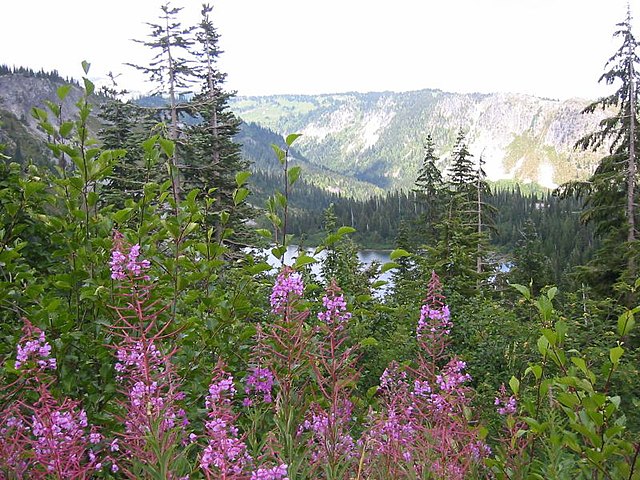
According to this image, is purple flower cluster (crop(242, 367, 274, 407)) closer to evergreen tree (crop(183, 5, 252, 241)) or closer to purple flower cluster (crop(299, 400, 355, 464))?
purple flower cluster (crop(299, 400, 355, 464))

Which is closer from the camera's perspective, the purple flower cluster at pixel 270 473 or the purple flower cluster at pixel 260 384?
the purple flower cluster at pixel 270 473

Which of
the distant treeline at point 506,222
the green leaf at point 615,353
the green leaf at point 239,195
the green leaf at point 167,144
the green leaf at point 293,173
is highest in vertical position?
the green leaf at point 167,144

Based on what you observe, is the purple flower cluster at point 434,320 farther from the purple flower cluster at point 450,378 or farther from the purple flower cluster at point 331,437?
the purple flower cluster at point 331,437

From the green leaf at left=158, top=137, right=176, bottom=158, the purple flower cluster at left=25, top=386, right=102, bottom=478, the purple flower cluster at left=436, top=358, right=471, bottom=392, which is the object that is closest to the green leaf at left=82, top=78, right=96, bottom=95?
the green leaf at left=158, top=137, right=176, bottom=158

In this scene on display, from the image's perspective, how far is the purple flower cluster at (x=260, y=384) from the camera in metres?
2.43

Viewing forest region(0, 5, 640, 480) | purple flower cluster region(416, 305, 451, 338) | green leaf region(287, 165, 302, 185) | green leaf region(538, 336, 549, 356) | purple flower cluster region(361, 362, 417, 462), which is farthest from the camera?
green leaf region(287, 165, 302, 185)

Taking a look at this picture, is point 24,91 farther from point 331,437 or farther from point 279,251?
point 331,437

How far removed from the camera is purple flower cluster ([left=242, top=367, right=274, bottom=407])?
243 centimetres

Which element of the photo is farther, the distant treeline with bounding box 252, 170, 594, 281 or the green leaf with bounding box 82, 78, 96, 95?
the distant treeline with bounding box 252, 170, 594, 281

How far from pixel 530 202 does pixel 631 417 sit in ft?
527

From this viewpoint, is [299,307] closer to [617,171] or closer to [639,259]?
[639,259]

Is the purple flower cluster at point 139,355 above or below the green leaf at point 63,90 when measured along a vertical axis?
below

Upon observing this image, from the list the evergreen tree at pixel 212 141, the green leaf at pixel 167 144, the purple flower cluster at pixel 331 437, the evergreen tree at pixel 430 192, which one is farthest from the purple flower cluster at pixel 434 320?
the evergreen tree at pixel 430 192

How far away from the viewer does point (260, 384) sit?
244 cm
